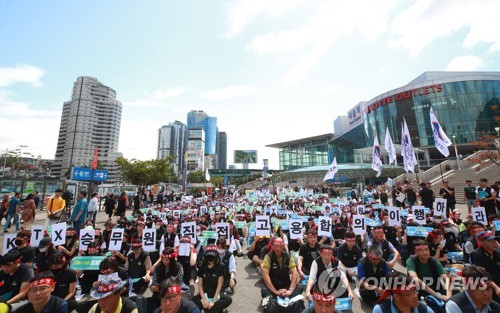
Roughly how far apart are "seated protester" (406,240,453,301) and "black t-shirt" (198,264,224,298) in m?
3.79

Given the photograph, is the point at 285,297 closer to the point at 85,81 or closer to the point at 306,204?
the point at 306,204

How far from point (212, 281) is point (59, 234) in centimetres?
481

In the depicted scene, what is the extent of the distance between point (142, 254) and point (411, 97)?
57.9 meters

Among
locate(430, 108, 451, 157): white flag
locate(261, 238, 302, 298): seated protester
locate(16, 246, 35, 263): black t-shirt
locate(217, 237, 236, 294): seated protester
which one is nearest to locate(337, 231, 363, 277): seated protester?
locate(261, 238, 302, 298): seated protester

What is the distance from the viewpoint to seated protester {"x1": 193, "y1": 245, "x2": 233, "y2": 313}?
4.91 m

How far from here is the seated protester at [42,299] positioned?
3.46m

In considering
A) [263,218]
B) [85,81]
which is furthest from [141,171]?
[85,81]

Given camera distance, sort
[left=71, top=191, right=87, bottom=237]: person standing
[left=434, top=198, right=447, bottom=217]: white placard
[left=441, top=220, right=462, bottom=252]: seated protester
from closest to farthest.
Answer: [left=441, top=220, right=462, bottom=252]: seated protester < [left=71, top=191, right=87, bottom=237]: person standing < [left=434, top=198, right=447, bottom=217]: white placard

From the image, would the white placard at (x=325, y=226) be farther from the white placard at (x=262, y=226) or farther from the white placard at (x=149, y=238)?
the white placard at (x=149, y=238)

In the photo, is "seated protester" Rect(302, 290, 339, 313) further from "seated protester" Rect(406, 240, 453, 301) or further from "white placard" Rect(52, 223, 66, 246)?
"white placard" Rect(52, 223, 66, 246)

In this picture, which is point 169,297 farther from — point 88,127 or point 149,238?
point 88,127

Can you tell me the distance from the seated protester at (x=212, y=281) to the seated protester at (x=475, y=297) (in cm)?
377

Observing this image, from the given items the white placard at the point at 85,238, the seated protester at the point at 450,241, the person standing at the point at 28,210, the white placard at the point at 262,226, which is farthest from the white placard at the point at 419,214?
the person standing at the point at 28,210

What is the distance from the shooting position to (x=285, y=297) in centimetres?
474
